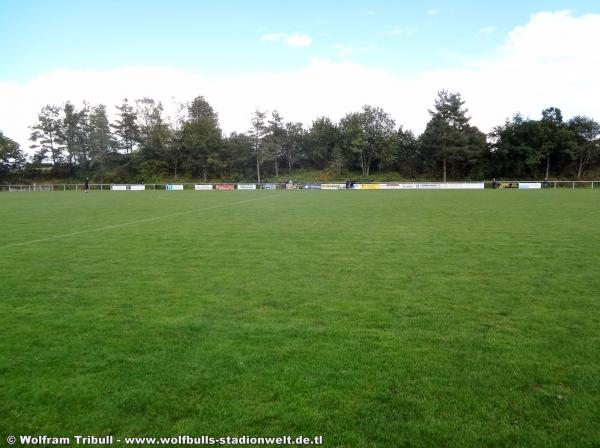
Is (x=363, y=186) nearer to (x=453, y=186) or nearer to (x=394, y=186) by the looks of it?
(x=394, y=186)

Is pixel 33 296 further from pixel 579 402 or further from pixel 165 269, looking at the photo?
pixel 579 402

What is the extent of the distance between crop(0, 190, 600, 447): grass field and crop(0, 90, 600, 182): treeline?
60.5 m

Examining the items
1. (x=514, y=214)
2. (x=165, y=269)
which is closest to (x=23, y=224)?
(x=165, y=269)

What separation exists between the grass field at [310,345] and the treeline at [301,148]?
60.5 metres

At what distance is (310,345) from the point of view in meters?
4.40

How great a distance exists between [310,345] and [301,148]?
251 ft

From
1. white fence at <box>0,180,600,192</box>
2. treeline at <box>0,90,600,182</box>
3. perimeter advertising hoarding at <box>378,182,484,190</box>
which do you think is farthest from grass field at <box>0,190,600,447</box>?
treeline at <box>0,90,600,182</box>

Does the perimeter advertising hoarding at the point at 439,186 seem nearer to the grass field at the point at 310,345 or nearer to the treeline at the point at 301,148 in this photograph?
the treeline at the point at 301,148

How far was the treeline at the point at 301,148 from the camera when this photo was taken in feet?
208

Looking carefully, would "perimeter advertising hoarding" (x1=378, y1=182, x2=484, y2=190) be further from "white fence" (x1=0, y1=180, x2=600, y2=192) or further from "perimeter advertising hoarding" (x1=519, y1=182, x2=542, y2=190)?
"perimeter advertising hoarding" (x1=519, y1=182, x2=542, y2=190)

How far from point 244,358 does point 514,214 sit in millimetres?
16330

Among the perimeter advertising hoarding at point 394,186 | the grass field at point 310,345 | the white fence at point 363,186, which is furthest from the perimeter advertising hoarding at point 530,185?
the grass field at point 310,345

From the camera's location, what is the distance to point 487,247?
9.90 m

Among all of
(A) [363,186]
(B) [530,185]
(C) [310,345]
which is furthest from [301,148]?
(C) [310,345]
